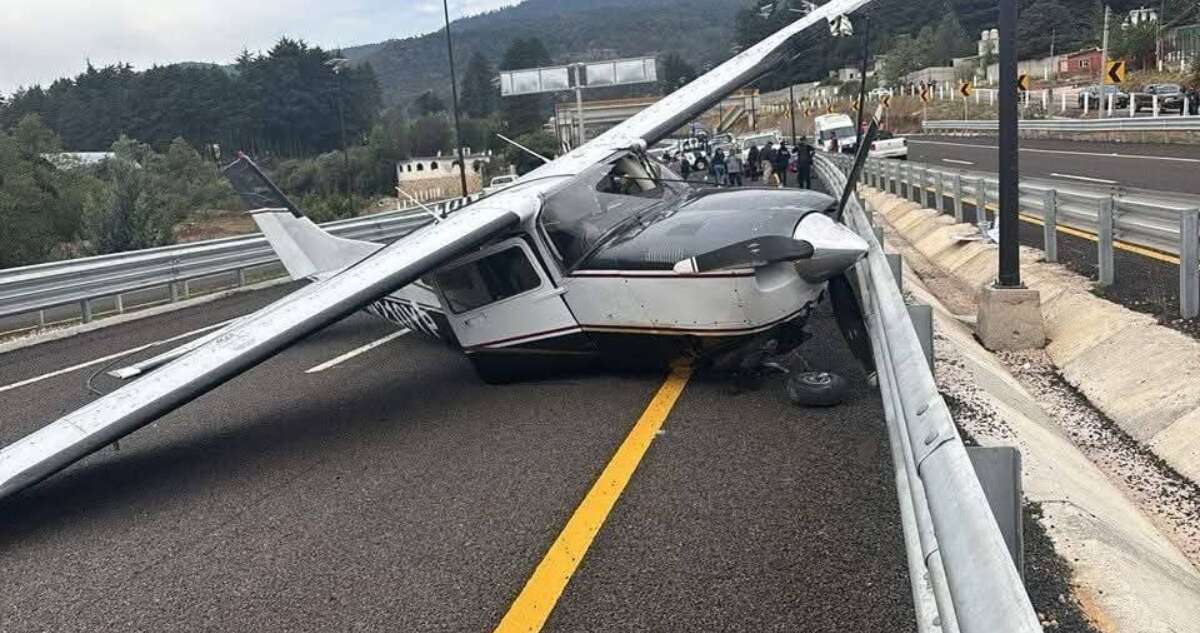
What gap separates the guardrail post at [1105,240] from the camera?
32.2 feet

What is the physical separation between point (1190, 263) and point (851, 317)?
287 cm

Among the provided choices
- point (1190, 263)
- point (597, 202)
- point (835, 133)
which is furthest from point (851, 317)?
point (835, 133)

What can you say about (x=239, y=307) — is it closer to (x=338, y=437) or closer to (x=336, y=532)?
(x=338, y=437)

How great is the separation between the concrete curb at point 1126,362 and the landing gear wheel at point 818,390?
2.06 m

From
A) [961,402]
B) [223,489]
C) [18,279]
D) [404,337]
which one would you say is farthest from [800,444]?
[18,279]

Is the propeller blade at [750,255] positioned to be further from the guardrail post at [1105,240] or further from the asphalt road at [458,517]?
the guardrail post at [1105,240]

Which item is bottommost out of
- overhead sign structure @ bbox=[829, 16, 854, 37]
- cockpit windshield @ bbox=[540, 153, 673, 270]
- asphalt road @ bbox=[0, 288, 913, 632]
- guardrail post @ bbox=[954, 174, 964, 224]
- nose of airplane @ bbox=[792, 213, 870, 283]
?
asphalt road @ bbox=[0, 288, 913, 632]

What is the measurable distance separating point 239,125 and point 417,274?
14503 cm

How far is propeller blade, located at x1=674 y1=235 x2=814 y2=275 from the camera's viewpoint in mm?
7039

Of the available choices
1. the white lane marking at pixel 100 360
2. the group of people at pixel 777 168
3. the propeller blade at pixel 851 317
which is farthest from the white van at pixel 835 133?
the propeller blade at pixel 851 317

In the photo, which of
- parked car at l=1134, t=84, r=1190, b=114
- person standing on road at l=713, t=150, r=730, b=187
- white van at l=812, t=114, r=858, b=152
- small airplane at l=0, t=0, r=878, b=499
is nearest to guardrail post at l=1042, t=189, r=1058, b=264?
small airplane at l=0, t=0, r=878, b=499

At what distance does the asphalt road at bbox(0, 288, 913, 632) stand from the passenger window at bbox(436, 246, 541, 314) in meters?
0.81

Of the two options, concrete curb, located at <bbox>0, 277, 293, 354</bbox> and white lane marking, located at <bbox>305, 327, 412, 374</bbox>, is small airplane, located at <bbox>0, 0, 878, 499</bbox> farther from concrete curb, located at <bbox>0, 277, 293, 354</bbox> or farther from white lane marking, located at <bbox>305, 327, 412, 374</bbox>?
concrete curb, located at <bbox>0, 277, 293, 354</bbox>

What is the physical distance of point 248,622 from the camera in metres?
4.34
